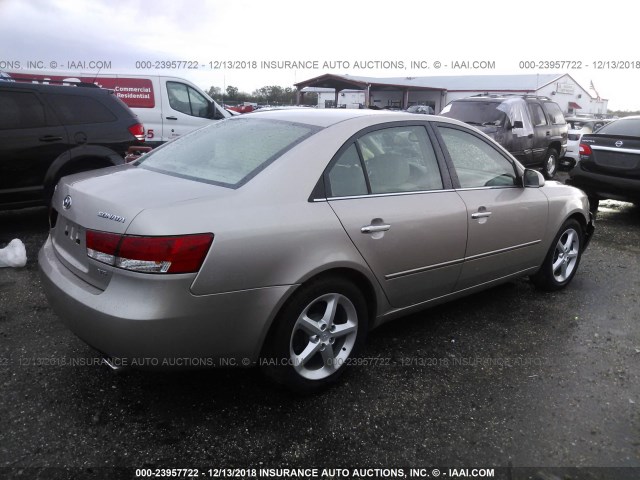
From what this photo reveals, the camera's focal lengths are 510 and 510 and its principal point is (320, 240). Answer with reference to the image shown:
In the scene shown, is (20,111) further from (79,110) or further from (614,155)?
(614,155)

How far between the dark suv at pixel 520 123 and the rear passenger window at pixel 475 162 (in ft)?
20.8

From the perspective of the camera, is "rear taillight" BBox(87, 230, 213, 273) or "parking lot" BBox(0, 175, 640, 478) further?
"parking lot" BBox(0, 175, 640, 478)

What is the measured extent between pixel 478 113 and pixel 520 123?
33.7 inches

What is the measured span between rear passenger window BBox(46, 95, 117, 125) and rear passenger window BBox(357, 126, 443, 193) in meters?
4.45

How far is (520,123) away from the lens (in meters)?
10.4

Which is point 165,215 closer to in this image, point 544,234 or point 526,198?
point 526,198

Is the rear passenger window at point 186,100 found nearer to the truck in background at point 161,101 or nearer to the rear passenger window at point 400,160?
the truck in background at point 161,101

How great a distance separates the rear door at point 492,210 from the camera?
11.6 ft

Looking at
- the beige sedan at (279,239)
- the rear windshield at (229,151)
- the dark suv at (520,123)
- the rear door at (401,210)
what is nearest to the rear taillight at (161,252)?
the beige sedan at (279,239)

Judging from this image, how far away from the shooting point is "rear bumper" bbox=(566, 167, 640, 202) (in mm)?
7090

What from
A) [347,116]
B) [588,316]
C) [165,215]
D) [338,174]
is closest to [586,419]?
[588,316]

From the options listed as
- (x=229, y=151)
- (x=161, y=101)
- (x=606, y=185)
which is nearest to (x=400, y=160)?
(x=229, y=151)

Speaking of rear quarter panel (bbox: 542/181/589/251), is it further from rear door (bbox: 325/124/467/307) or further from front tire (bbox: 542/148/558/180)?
front tire (bbox: 542/148/558/180)

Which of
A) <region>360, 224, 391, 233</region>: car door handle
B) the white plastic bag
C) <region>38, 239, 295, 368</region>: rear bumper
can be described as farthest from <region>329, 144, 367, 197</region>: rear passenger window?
the white plastic bag
